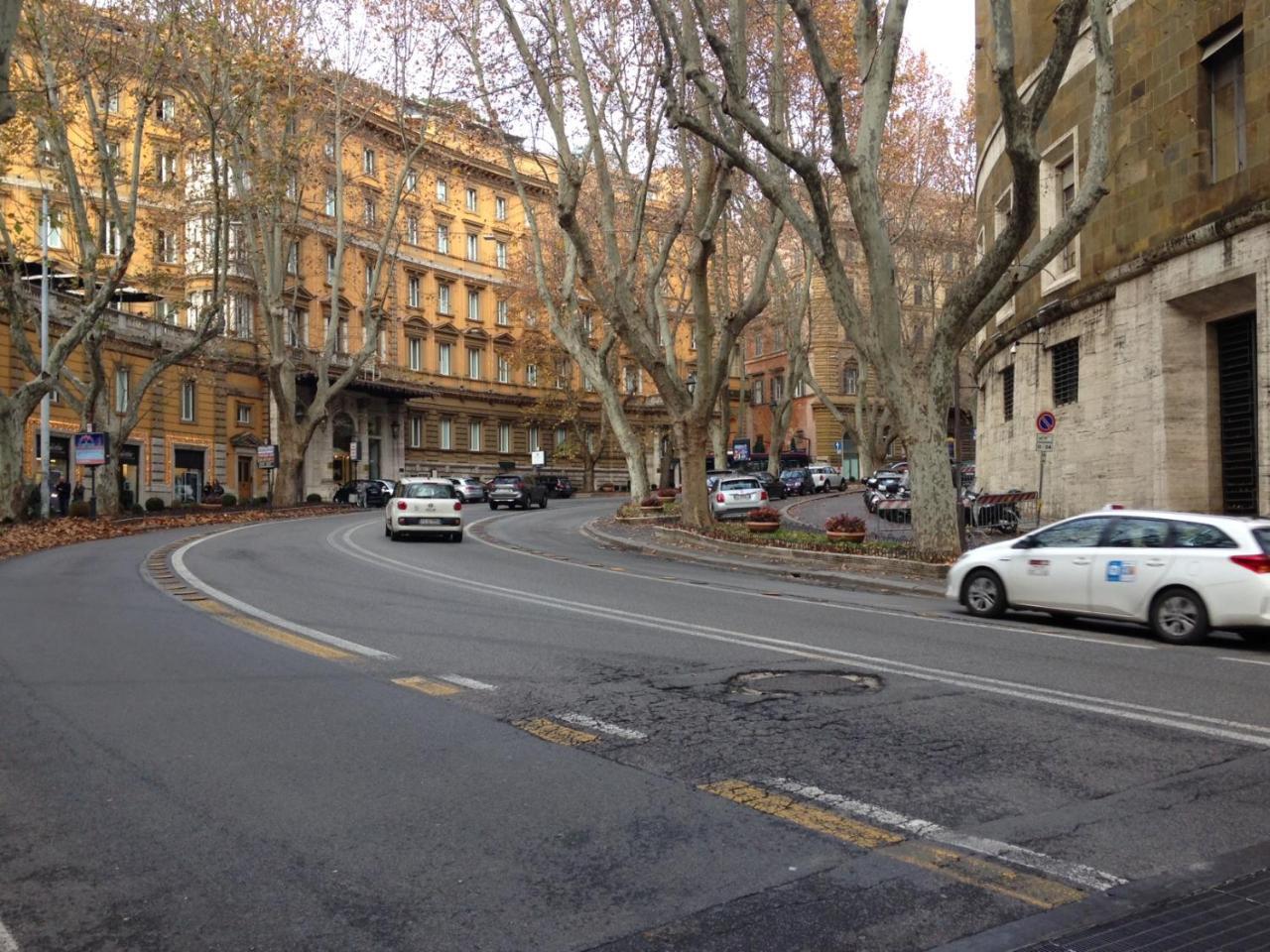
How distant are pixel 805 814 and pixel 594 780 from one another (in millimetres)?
1070

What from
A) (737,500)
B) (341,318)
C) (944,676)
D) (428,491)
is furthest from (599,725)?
(341,318)

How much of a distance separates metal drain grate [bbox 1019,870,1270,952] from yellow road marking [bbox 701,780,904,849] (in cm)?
100

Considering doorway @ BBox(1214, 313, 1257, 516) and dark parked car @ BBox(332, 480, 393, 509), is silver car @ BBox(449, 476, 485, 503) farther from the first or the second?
doorway @ BBox(1214, 313, 1257, 516)

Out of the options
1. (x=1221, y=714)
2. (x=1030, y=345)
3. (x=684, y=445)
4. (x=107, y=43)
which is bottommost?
(x=1221, y=714)

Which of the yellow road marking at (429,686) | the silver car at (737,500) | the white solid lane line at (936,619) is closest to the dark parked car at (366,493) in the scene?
the silver car at (737,500)

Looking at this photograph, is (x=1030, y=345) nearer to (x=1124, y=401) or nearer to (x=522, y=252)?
(x=1124, y=401)

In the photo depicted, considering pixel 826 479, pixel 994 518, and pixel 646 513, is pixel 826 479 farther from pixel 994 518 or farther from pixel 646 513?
pixel 994 518

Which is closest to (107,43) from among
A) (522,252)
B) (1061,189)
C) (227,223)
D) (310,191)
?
(227,223)

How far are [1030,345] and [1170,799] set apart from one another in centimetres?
2387

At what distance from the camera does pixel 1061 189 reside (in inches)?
1040

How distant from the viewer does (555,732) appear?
20.8ft

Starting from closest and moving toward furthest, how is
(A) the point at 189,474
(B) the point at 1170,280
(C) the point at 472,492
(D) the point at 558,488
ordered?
(B) the point at 1170,280 → (A) the point at 189,474 → (C) the point at 472,492 → (D) the point at 558,488

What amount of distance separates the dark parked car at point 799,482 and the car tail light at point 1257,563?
138 feet

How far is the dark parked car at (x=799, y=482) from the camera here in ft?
175
